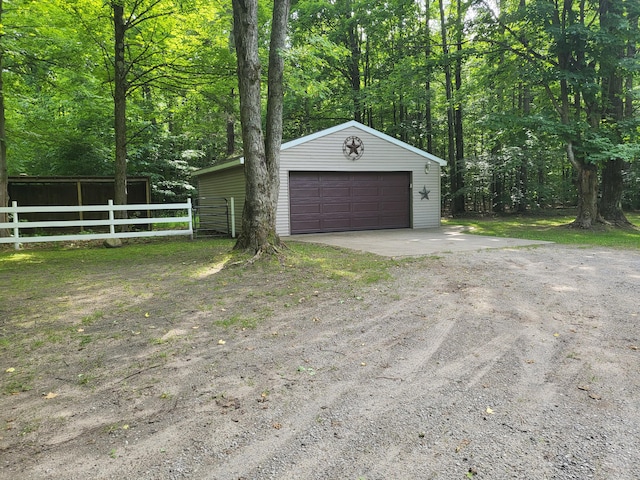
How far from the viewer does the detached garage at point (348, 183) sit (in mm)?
13844

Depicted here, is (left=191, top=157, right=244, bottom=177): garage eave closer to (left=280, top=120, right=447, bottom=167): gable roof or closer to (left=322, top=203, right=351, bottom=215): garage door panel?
(left=280, top=120, right=447, bottom=167): gable roof

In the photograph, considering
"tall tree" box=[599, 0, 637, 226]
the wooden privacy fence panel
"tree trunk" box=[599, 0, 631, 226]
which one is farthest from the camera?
the wooden privacy fence panel

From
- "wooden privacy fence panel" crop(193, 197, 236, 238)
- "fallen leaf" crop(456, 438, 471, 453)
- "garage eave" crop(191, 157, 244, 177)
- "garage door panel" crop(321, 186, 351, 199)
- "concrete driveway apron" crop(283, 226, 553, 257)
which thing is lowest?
"fallen leaf" crop(456, 438, 471, 453)

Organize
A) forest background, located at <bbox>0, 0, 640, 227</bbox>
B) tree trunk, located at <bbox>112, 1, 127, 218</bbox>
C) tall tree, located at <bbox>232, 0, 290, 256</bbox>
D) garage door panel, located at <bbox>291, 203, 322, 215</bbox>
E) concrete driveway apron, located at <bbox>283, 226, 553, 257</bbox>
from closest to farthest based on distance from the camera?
tall tree, located at <bbox>232, 0, 290, 256</bbox> < concrete driveway apron, located at <bbox>283, 226, 553, 257</bbox> < tree trunk, located at <bbox>112, 1, 127, 218</bbox> < forest background, located at <bbox>0, 0, 640, 227</bbox> < garage door panel, located at <bbox>291, 203, 322, 215</bbox>

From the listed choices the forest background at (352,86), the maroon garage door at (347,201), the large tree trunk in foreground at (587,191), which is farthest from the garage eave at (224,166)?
the large tree trunk in foreground at (587,191)

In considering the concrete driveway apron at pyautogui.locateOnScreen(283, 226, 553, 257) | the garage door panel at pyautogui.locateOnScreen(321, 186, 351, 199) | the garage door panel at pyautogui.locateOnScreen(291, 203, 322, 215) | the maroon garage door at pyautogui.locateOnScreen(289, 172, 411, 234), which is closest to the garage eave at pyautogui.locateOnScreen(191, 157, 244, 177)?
the maroon garage door at pyautogui.locateOnScreen(289, 172, 411, 234)

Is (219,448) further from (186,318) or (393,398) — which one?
(186,318)

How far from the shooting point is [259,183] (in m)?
7.79

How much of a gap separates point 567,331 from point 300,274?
3.76 meters

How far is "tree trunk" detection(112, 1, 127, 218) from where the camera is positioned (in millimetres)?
10836

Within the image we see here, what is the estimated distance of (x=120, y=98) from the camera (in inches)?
444

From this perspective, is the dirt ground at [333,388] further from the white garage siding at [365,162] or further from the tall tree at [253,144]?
the white garage siding at [365,162]

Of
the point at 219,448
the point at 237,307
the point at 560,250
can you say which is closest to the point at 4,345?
the point at 237,307

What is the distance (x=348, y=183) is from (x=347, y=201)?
61 cm
